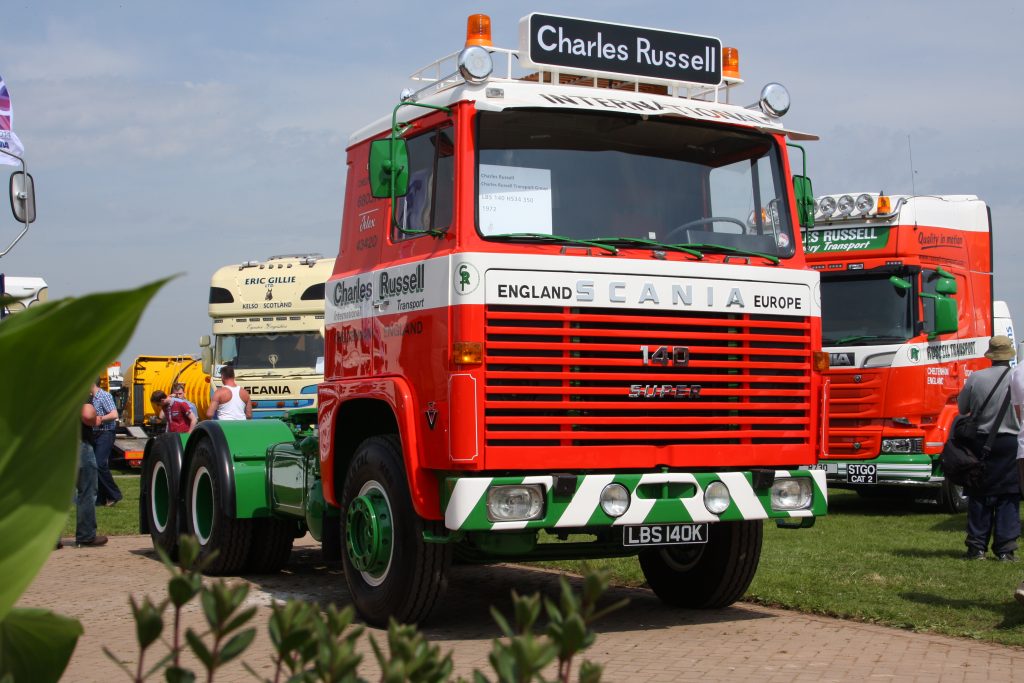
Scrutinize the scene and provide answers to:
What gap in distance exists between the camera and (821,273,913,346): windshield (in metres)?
14.8

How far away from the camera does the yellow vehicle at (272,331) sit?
2145 centimetres

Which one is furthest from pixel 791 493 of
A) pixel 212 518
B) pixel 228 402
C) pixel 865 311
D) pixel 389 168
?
pixel 228 402

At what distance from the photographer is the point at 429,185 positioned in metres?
7.31

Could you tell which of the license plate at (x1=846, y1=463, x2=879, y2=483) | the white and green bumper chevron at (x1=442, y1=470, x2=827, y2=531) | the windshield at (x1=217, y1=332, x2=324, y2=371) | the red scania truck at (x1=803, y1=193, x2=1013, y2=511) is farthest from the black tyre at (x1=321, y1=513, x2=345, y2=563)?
the windshield at (x1=217, y1=332, x2=324, y2=371)

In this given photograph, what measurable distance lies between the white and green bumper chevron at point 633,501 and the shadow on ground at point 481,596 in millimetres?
568

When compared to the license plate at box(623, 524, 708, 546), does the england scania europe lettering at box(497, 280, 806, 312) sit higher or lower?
higher

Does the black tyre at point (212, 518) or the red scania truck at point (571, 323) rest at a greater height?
the red scania truck at point (571, 323)

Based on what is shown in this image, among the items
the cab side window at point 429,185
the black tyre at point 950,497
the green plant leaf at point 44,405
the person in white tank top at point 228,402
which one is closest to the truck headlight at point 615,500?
the cab side window at point 429,185

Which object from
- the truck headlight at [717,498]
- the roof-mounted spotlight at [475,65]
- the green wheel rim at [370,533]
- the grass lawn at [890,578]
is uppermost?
the roof-mounted spotlight at [475,65]

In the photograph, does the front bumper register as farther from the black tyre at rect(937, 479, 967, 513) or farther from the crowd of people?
the crowd of people

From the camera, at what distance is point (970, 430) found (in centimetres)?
1055

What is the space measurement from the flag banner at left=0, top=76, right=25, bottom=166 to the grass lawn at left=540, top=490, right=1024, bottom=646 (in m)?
8.22

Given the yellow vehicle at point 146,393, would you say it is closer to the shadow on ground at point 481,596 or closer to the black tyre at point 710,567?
the shadow on ground at point 481,596

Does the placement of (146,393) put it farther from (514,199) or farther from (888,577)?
(514,199)
